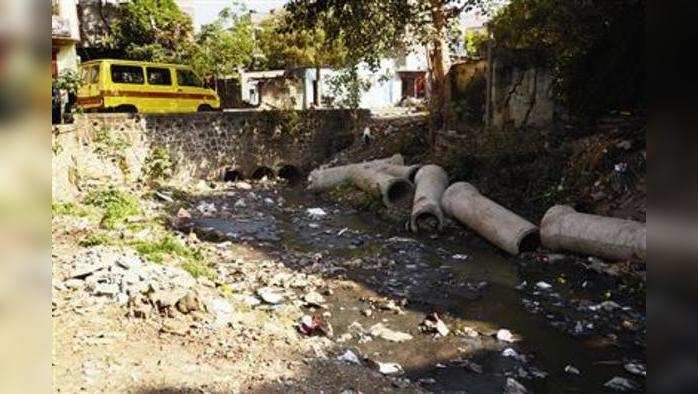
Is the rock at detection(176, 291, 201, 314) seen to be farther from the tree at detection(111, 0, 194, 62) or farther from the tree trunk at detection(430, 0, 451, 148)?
the tree at detection(111, 0, 194, 62)

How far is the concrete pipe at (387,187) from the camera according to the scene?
39.1 ft

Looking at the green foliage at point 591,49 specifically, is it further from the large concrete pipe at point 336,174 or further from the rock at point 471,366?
the rock at point 471,366

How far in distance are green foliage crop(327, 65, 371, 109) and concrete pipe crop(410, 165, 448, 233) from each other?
7.40 metres

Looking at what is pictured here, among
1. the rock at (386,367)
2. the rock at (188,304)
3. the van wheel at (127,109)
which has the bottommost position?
the rock at (386,367)

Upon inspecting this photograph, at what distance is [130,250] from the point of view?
7648 millimetres

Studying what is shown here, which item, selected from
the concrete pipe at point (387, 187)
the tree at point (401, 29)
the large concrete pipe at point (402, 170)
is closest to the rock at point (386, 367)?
the concrete pipe at point (387, 187)

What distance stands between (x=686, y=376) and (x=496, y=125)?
1386cm

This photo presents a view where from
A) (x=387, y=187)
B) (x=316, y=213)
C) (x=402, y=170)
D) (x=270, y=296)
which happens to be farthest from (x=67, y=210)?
(x=402, y=170)

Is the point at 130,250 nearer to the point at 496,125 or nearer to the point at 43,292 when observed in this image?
the point at 43,292

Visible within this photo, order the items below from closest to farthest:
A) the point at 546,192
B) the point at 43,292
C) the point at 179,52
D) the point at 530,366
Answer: the point at 43,292 → the point at 530,366 → the point at 546,192 → the point at 179,52

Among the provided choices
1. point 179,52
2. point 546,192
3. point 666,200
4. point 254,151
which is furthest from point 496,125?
point 666,200

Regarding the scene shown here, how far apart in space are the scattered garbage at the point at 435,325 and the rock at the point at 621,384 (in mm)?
1671

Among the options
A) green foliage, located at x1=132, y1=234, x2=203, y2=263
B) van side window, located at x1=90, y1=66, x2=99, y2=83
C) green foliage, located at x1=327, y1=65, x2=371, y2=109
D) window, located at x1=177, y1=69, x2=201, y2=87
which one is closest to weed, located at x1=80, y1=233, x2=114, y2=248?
green foliage, located at x1=132, y1=234, x2=203, y2=263

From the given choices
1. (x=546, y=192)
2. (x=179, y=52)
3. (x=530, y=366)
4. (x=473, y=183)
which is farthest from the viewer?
(x=179, y=52)
